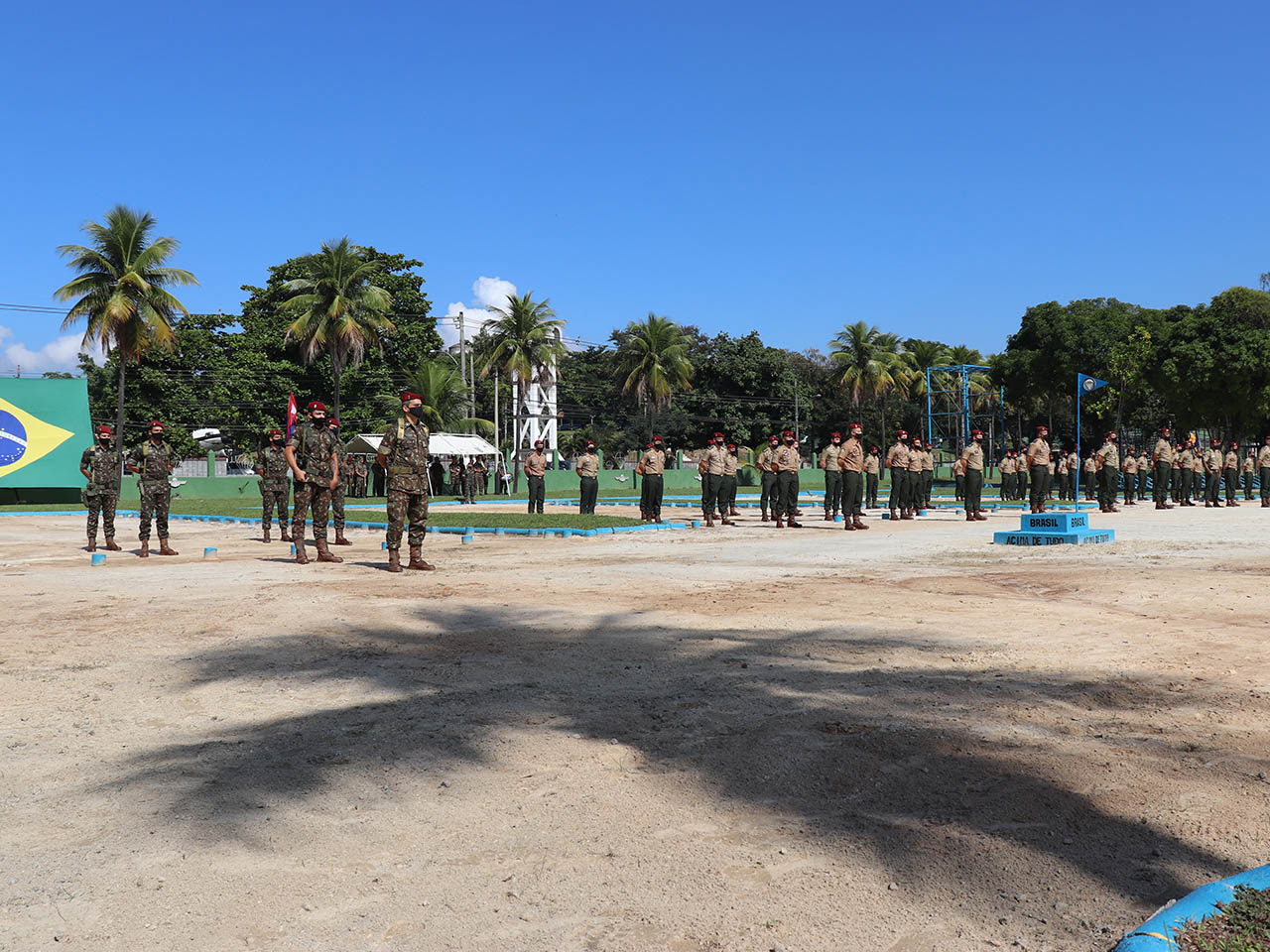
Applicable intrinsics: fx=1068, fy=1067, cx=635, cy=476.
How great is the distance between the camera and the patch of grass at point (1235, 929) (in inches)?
105

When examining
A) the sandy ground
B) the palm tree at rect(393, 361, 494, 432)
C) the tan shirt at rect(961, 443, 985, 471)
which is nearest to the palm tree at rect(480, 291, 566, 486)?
the palm tree at rect(393, 361, 494, 432)

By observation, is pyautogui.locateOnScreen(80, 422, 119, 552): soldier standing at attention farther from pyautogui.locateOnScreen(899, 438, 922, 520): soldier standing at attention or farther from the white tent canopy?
the white tent canopy

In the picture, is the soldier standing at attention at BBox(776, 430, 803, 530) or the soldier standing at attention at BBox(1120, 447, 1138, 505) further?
the soldier standing at attention at BBox(1120, 447, 1138, 505)

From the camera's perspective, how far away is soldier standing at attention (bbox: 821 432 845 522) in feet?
74.6

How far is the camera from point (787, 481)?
21.4 m

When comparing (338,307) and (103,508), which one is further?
(338,307)

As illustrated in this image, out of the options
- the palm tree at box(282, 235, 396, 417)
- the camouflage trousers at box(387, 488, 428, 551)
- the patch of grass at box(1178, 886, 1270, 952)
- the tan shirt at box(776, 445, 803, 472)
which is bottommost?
the patch of grass at box(1178, 886, 1270, 952)

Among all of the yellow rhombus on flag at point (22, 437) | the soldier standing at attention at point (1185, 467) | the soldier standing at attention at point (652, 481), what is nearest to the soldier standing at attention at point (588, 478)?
the soldier standing at attention at point (652, 481)

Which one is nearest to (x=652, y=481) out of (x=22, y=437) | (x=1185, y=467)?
(x=1185, y=467)

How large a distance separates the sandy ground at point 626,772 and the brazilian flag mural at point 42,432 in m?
30.1

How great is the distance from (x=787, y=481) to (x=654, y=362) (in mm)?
34213

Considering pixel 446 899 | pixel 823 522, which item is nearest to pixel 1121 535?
pixel 823 522

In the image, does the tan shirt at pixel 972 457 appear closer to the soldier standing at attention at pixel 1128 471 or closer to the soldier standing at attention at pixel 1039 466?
the soldier standing at attention at pixel 1039 466

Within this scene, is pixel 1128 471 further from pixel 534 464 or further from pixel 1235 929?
pixel 1235 929
